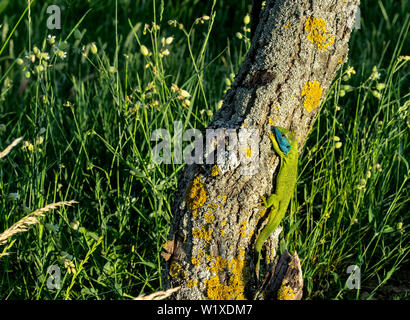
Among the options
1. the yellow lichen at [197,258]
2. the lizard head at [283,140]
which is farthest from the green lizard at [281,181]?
the yellow lichen at [197,258]

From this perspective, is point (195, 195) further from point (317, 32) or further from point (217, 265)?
point (317, 32)

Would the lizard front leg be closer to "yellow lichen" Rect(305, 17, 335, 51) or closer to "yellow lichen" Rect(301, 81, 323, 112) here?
"yellow lichen" Rect(301, 81, 323, 112)

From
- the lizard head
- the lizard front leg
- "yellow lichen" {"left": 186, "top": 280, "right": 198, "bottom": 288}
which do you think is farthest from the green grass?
the lizard head

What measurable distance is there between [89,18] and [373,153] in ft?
8.97

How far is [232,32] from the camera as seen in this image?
15.5ft

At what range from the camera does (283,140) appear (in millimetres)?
1914

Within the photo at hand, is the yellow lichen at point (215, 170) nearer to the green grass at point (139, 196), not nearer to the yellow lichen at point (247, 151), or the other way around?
the yellow lichen at point (247, 151)

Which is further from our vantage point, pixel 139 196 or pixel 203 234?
pixel 139 196

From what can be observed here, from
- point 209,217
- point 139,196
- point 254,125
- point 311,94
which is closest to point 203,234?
point 209,217

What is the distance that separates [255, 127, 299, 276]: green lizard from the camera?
6.32 feet

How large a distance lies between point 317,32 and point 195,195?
78 centimetres

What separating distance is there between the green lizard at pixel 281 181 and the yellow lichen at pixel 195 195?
241 millimetres
